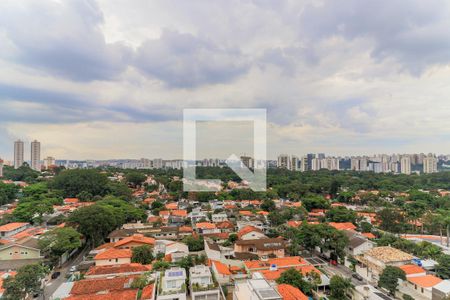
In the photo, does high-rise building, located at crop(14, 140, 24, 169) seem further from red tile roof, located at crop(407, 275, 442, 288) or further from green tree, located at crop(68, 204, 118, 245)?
red tile roof, located at crop(407, 275, 442, 288)

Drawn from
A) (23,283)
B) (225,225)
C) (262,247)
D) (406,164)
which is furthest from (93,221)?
(406,164)

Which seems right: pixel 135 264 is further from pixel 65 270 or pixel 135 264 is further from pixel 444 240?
pixel 444 240

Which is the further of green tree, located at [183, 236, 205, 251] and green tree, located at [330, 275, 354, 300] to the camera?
green tree, located at [183, 236, 205, 251]

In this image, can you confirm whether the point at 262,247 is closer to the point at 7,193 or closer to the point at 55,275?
the point at 55,275

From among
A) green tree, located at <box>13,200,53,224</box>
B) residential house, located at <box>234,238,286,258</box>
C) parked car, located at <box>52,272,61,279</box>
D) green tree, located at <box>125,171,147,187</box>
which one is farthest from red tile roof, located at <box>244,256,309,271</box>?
green tree, located at <box>125,171,147,187</box>

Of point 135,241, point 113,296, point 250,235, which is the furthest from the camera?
point 250,235

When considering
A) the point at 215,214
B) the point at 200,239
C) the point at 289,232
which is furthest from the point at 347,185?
the point at 200,239

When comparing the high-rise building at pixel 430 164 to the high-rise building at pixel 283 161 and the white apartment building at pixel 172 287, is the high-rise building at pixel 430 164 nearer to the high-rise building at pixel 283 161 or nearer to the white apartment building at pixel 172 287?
the high-rise building at pixel 283 161
